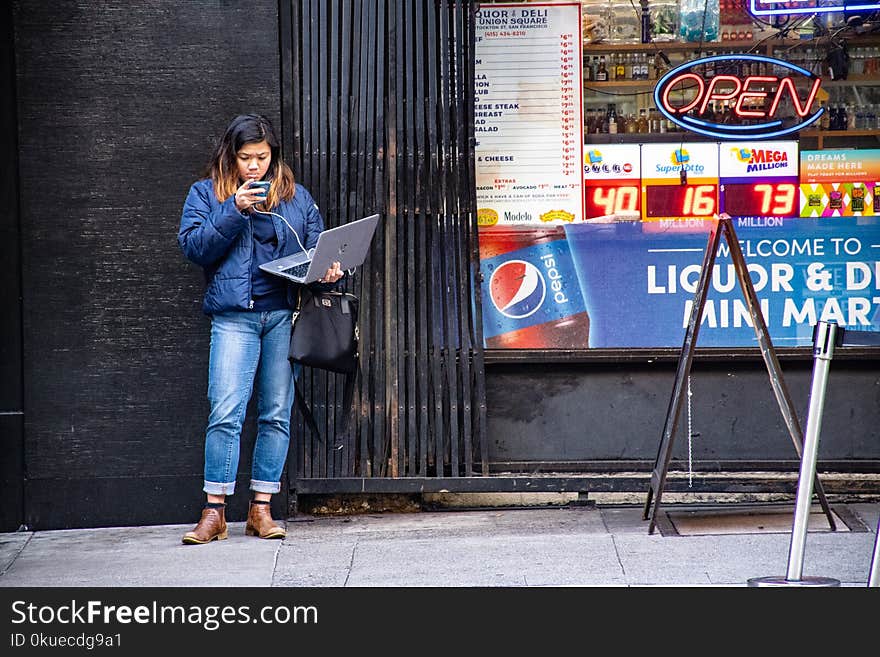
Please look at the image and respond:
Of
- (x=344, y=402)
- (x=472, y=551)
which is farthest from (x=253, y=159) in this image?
(x=472, y=551)

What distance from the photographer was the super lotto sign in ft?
23.1

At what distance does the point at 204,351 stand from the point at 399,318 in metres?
1.02

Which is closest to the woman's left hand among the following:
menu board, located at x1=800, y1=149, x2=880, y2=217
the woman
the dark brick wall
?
the woman

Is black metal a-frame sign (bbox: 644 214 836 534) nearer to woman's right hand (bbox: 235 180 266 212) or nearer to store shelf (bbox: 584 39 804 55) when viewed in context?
store shelf (bbox: 584 39 804 55)

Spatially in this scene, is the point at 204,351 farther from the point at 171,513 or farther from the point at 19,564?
the point at 19,564

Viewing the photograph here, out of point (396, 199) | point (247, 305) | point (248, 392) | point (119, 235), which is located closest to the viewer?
point (247, 305)

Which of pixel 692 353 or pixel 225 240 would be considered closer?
pixel 225 240

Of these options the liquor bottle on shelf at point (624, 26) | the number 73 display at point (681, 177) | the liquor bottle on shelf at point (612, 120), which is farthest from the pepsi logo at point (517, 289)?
the liquor bottle on shelf at point (624, 26)

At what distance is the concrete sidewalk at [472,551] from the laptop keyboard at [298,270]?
1290 mm

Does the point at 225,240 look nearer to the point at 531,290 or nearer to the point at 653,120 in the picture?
the point at 531,290

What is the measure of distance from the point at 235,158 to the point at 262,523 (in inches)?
69.1

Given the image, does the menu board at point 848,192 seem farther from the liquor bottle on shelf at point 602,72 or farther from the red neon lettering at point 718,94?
the liquor bottle on shelf at point 602,72

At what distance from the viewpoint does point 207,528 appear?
6.30m

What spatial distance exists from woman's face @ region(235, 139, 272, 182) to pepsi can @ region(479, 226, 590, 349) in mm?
1459
